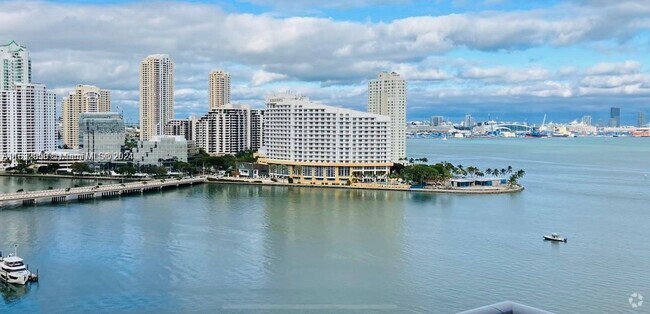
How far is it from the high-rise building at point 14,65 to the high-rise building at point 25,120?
199 inches

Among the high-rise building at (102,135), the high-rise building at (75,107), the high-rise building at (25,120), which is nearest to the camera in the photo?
the high-rise building at (25,120)

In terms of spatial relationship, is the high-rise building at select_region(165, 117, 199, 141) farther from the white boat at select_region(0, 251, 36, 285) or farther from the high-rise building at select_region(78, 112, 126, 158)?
the white boat at select_region(0, 251, 36, 285)

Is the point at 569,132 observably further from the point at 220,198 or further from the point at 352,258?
the point at 352,258

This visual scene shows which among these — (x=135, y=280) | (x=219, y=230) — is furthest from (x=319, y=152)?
(x=135, y=280)

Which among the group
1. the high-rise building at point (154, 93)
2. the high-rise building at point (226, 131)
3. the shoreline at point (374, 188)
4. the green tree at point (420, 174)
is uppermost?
the high-rise building at point (154, 93)

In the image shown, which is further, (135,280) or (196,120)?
(196,120)

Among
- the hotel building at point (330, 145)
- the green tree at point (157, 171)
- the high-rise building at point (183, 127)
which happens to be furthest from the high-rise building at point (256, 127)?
the hotel building at point (330, 145)

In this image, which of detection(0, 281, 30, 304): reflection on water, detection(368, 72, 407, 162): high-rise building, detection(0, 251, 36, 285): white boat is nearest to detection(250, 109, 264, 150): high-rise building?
detection(368, 72, 407, 162): high-rise building

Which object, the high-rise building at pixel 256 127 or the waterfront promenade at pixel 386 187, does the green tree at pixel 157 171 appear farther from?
the high-rise building at pixel 256 127

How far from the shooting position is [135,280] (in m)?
7.58

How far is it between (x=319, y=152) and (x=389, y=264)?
11.9m

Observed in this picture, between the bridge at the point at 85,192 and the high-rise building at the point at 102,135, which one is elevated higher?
the high-rise building at the point at 102,135

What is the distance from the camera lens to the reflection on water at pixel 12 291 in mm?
6980

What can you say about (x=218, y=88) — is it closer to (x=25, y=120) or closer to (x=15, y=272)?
(x=25, y=120)
